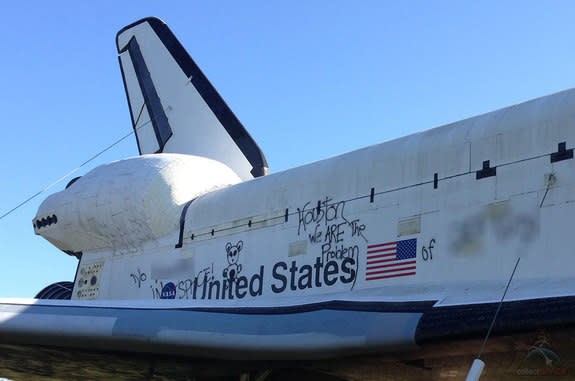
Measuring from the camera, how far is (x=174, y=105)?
1188cm

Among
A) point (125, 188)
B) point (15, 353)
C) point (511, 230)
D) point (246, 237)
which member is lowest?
point (15, 353)

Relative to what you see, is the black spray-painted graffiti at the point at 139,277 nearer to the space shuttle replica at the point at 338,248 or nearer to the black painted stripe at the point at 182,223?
the space shuttle replica at the point at 338,248

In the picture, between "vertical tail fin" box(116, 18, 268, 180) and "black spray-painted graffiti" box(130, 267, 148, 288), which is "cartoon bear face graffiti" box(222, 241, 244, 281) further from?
"vertical tail fin" box(116, 18, 268, 180)

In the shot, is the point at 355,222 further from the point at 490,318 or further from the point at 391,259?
the point at 490,318

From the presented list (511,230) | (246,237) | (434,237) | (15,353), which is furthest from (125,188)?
(511,230)

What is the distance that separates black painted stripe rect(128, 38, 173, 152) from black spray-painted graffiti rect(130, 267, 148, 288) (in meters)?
3.88

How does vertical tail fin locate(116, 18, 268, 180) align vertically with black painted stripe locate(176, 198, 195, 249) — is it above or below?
above

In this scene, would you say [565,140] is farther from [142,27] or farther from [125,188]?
[142,27]

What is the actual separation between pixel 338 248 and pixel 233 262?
4.68 feet

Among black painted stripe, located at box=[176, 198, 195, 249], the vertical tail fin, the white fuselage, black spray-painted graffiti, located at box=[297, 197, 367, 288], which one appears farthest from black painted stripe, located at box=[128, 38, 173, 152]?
black spray-painted graffiti, located at box=[297, 197, 367, 288]

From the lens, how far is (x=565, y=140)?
4.91 meters

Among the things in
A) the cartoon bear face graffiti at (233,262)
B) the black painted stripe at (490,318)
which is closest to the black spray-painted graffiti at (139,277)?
the cartoon bear face graffiti at (233,262)

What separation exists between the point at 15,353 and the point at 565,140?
16.2ft

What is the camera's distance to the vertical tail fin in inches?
431
